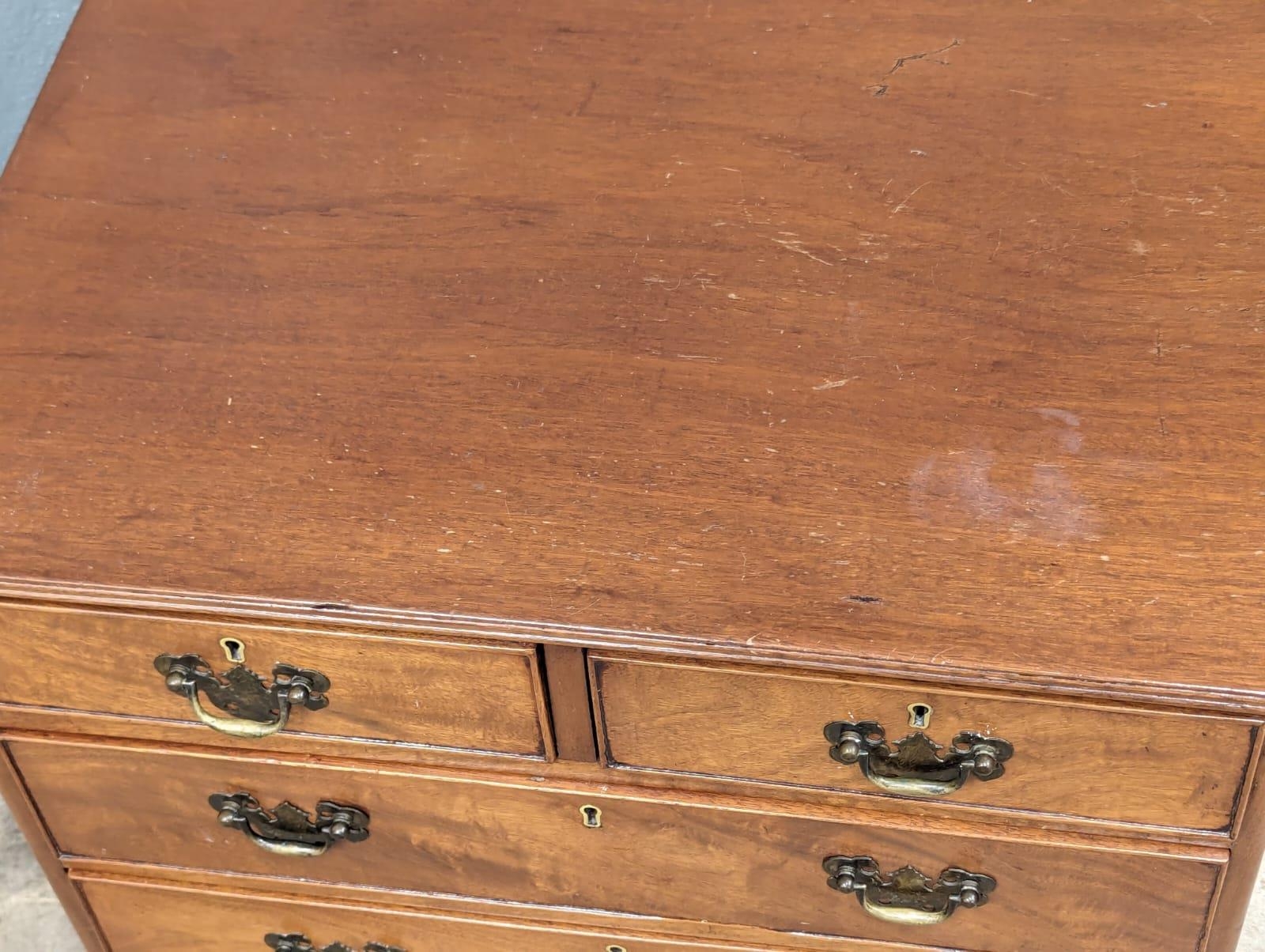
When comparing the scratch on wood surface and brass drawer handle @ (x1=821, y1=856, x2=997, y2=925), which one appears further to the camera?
the scratch on wood surface

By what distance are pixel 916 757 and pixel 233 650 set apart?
1.55 feet

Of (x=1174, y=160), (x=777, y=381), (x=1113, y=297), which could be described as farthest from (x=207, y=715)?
(x=1174, y=160)

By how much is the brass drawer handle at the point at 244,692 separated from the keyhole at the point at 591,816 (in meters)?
0.21

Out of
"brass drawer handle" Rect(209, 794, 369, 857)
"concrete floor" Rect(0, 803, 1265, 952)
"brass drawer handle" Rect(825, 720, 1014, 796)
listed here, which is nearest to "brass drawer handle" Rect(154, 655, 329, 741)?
"brass drawer handle" Rect(209, 794, 369, 857)

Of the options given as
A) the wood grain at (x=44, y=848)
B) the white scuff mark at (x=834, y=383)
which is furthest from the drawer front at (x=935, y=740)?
the wood grain at (x=44, y=848)

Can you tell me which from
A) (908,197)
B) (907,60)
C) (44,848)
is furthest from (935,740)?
(44,848)

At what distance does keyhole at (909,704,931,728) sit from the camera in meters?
0.97

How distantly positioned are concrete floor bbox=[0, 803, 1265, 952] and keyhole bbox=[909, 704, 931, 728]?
2.73 ft

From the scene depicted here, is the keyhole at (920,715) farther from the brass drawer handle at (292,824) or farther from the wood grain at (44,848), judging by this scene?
the wood grain at (44,848)

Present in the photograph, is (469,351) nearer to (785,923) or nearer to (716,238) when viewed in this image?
(716,238)

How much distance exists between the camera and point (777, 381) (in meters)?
1.04

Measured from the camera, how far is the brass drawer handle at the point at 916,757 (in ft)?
3.22

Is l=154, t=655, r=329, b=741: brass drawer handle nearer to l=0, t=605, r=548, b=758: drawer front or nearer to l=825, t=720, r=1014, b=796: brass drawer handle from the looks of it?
Answer: l=0, t=605, r=548, b=758: drawer front

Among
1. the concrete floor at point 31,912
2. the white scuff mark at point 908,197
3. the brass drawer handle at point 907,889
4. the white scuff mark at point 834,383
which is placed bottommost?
the concrete floor at point 31,912
